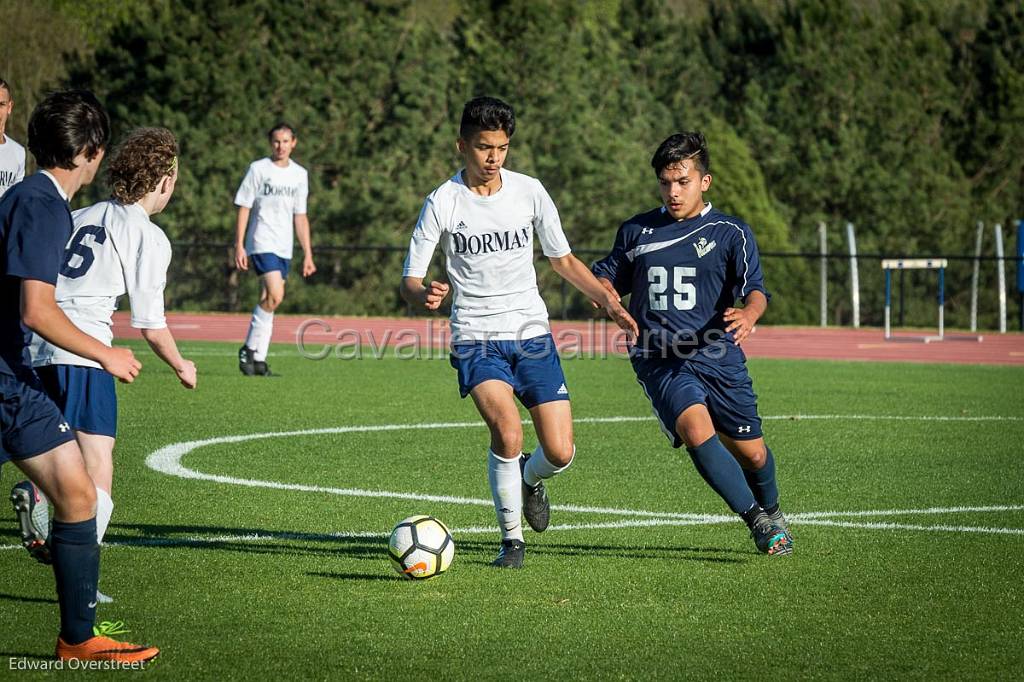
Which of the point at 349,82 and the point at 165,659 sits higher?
the point at 349,82

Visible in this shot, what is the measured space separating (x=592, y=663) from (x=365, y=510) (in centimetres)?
317

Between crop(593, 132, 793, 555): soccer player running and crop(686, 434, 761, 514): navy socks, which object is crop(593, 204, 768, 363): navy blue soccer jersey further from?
crop(686, 434, 761, 514): navy socks

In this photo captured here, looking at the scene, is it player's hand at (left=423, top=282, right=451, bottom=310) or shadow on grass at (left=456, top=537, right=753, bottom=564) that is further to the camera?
shadow on grass at (left=456, top=537, right=753, bottom=564)

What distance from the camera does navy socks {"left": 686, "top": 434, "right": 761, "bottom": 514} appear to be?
22.0 feet

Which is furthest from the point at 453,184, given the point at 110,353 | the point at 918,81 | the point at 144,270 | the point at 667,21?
the point at 918,81

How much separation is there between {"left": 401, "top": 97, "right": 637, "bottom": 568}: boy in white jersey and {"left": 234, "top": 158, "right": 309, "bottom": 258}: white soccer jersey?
877 centimetres

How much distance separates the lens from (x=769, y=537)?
6.64 metres

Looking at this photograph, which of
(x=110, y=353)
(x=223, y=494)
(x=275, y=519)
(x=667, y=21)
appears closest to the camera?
(x=110, y=353)

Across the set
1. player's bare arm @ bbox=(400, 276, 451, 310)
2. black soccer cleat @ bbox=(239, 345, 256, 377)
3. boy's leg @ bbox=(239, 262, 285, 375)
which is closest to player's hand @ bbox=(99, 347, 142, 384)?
player's bare arm @ bbox=(400, 276, 451, 310)

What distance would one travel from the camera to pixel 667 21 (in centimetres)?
4391

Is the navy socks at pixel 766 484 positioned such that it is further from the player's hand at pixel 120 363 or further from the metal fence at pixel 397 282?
the metal fence at pixel 397 282

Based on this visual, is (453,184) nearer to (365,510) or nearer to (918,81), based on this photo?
(365,510)

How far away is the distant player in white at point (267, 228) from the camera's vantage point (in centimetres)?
1529

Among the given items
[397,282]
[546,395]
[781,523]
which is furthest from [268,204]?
[397,282]
